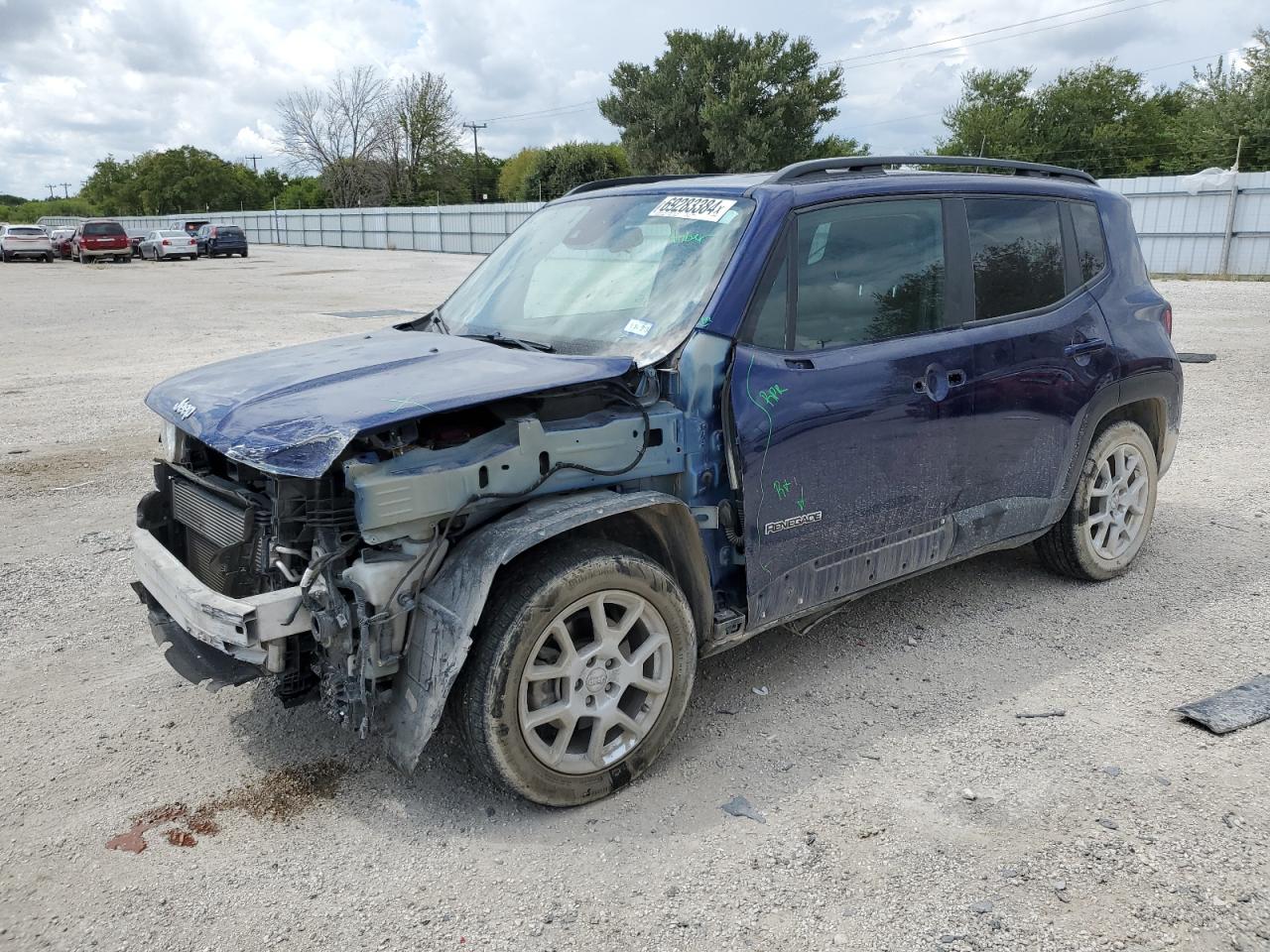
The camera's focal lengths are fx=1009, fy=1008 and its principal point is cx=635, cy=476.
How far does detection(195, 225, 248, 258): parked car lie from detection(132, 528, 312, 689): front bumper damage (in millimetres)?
43029

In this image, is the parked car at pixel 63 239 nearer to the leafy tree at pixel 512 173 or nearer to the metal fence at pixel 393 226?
the metal fence at pixel 393 226

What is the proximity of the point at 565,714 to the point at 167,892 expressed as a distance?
1195mm

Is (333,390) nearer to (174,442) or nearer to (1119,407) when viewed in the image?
(174,442)

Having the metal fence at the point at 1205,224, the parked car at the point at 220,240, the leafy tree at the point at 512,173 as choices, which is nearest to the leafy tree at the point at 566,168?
the leafy tree at the point at 512,173

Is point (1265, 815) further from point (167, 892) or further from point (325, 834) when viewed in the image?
point (167, 892)

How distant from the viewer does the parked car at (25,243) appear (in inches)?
1564

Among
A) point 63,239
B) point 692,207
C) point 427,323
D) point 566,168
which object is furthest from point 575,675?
point 566,168

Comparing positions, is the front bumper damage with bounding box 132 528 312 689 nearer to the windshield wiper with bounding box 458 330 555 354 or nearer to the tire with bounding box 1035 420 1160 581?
the windshield wiper with bounding box 458 330 555 354

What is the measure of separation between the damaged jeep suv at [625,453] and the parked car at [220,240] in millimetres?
42185

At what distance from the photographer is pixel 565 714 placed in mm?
3098

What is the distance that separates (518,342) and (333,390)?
886 mm

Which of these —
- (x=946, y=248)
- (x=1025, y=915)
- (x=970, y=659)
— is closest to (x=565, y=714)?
(x=1025, y=915)

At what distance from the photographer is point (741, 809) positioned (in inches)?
124

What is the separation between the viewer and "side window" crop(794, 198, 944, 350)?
3.64m
